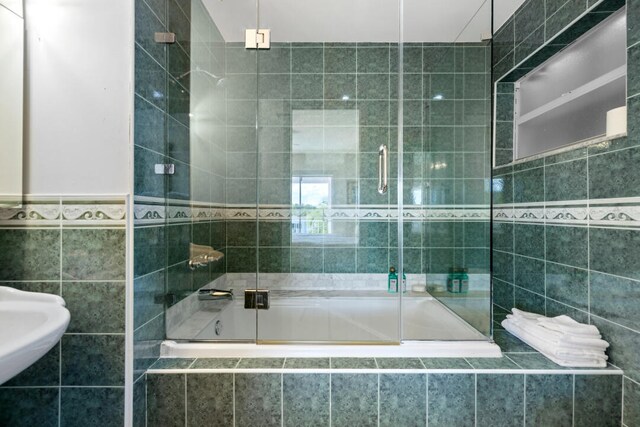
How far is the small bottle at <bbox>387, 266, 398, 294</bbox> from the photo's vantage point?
219 centimetres

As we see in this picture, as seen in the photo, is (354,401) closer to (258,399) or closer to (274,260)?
(258,399)

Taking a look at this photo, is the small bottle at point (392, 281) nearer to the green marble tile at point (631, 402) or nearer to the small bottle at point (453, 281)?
the small bottle at point (453, 281)

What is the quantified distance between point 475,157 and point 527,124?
0.54 metres

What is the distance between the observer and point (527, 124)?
1929 mm

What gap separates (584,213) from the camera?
1394mm

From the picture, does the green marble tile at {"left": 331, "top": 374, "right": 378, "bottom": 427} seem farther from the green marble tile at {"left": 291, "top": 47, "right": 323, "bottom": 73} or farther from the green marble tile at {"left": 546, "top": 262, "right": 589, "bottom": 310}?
the green marble tile at {"left": 291, "top": 47, "right": 323, "bottom": 73}

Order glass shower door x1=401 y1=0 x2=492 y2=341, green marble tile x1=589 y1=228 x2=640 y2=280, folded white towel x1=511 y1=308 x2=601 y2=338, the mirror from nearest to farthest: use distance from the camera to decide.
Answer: the mirror
green marble tile x1=589 y1=228 x2=640 y2=280
folded white towel x1=511 y1=308 x2=601 y2=338
glass shower door x1=401 y1=0 x2=492 y2=341

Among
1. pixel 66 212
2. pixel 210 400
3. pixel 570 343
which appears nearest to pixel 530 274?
pixel 570 343

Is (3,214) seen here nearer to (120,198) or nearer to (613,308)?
(120,198)

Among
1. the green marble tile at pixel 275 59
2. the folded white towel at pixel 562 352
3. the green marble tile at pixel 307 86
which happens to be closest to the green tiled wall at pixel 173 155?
the green marble tile at pixel 275 59

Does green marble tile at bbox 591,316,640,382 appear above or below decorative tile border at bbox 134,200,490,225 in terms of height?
below

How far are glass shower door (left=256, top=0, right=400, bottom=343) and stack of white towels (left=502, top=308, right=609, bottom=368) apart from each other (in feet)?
2.78

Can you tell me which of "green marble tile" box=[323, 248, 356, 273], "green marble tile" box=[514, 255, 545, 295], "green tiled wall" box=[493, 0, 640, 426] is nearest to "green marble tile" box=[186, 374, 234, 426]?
"green marble tile" box=[323, 248, 356, 273]

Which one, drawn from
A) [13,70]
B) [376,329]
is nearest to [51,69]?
[13,70]
